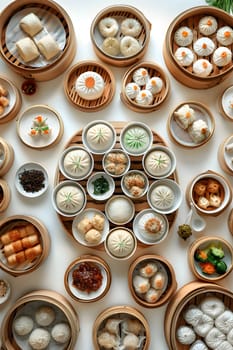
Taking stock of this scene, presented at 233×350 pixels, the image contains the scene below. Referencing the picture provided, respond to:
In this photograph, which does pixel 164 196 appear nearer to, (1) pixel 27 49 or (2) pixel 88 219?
(2) pixel 88 219

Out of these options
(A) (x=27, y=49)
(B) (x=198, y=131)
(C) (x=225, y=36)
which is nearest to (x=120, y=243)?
(B) (x=198, y=131)

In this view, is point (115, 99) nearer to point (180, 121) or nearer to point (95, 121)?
point (95, 121)

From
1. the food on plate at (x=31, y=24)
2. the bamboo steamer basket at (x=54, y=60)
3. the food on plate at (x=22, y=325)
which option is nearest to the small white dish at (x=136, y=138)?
the bamboo steamer basket at (x=54, y=60)

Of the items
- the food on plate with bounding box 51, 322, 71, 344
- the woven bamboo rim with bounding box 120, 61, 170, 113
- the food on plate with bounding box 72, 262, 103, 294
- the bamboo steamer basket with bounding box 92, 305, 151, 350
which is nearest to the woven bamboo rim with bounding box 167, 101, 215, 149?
the woven bamboo rim with bounding box 120, 61, 170, 113

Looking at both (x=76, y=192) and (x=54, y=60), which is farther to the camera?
(x=54, y=60)

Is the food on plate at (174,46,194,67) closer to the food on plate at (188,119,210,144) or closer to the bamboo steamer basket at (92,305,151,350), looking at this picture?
the food on plate at (188,119,210,144)

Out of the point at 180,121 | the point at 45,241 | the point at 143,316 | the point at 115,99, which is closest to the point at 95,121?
the point at 115,99
